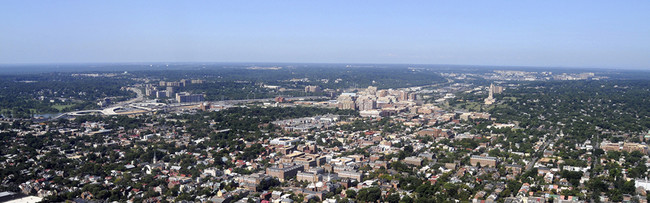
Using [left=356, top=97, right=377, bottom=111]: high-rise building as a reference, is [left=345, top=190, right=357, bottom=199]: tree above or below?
below

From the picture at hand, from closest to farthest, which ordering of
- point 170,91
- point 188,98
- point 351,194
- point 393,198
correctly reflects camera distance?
1. point 393,198
2. point 351,194
3. point 188,98
4. point 170,91

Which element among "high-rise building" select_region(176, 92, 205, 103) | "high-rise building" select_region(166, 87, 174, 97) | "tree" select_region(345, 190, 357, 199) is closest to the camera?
"tree" select_region(345, 190, 357, 199)

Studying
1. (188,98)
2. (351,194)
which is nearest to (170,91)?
(188,98)

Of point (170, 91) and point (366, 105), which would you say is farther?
point (170, 91)

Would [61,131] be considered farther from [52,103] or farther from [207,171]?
[52,103]

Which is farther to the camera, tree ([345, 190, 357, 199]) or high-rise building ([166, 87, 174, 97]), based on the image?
high-rise building ([166, 87, 174, 97])

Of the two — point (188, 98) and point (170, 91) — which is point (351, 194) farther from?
point (170, 91)

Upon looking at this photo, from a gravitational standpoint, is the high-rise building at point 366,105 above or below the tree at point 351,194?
above

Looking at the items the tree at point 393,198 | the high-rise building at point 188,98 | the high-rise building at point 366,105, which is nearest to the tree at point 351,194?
the tree at point 393,198

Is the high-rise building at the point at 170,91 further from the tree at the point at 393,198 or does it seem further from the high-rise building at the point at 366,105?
the tree at the point at 393,198

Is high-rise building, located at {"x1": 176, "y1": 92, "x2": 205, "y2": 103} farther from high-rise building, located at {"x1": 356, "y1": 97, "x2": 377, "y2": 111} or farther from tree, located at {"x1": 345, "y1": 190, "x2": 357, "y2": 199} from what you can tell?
tree, located at {"x1": 345, "y1": 190, "x2": 357, "y2": 199}

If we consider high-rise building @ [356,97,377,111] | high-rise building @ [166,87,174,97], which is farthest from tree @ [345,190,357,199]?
high-rise building @ [166,87,174,97]

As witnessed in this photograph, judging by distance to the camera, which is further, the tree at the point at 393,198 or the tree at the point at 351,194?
the tree at the point at 351,194

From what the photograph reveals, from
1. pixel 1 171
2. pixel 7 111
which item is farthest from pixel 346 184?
pixel 7 111
